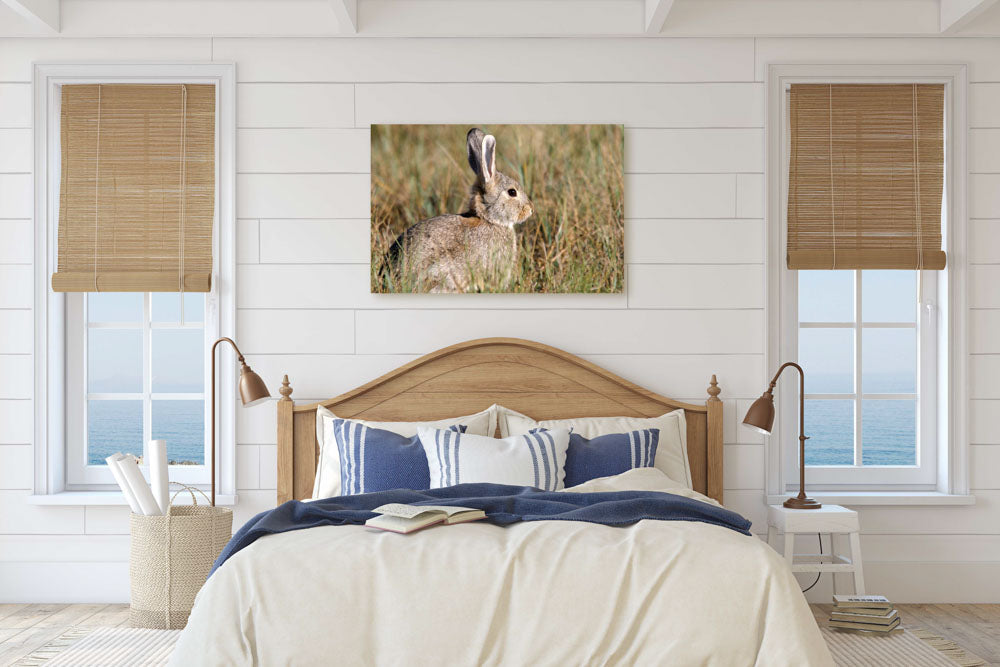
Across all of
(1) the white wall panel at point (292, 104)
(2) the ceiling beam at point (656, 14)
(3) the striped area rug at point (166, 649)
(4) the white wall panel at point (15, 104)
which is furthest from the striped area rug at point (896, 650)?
(4) the white wall panel at point (15, 104)

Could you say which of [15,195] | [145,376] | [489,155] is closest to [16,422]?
[145,376]

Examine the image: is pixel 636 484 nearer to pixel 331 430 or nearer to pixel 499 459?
pixel 499 459

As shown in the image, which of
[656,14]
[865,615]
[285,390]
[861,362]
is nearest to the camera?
[865,615]

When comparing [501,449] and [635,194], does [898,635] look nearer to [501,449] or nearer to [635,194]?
[501,449]

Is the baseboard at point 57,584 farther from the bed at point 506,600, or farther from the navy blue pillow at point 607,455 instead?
the navy blue pillow at point 607,455

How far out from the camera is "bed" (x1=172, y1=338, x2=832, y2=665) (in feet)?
6.93

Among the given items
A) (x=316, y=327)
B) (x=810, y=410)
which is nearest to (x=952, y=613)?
(x=810, y=410)

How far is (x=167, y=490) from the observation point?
333cm

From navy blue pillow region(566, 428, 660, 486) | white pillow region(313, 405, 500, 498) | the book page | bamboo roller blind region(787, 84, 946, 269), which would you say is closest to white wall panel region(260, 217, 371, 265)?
white pillow region(313, 405, 500, 498)

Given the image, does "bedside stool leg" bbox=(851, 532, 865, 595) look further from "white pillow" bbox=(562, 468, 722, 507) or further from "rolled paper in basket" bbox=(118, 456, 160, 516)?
"rolled paper in basket" bbox=(118, 456, 160, 516)

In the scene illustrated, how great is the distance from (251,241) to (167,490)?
1.14 m

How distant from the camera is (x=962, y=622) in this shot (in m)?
3.44

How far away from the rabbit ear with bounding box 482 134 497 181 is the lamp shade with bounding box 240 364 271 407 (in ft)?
4.35

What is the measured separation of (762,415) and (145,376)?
9.04 ft
